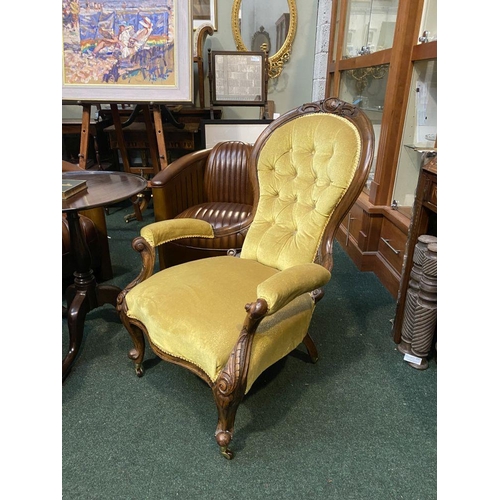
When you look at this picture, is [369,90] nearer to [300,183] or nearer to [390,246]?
[390,246]

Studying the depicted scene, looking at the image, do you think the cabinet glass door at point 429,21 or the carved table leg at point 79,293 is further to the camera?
the cabinet glass door at point 429,21

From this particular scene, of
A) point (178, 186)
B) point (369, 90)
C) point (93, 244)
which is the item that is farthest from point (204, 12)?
point (93, 244)

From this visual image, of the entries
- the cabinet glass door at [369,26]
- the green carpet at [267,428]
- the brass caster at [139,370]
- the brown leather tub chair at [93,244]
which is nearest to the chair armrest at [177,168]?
the brown leather tub chair at [93,244]

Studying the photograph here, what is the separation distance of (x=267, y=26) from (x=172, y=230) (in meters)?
2.70

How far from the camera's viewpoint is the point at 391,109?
7.00ft

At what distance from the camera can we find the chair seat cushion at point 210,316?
3.75 feet

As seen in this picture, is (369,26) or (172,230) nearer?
(172,230)

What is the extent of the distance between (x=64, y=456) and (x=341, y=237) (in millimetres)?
2200

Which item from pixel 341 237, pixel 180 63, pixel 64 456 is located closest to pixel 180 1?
pixel 180 63

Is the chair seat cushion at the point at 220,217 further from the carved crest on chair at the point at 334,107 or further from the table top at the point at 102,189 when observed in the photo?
the carved crest on chair at the point at 334,107

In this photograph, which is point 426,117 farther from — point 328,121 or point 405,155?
point 328,121

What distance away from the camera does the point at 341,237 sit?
112 inches

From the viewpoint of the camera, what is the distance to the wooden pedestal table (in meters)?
1.54

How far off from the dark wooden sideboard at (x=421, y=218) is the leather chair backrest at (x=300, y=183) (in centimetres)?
30
